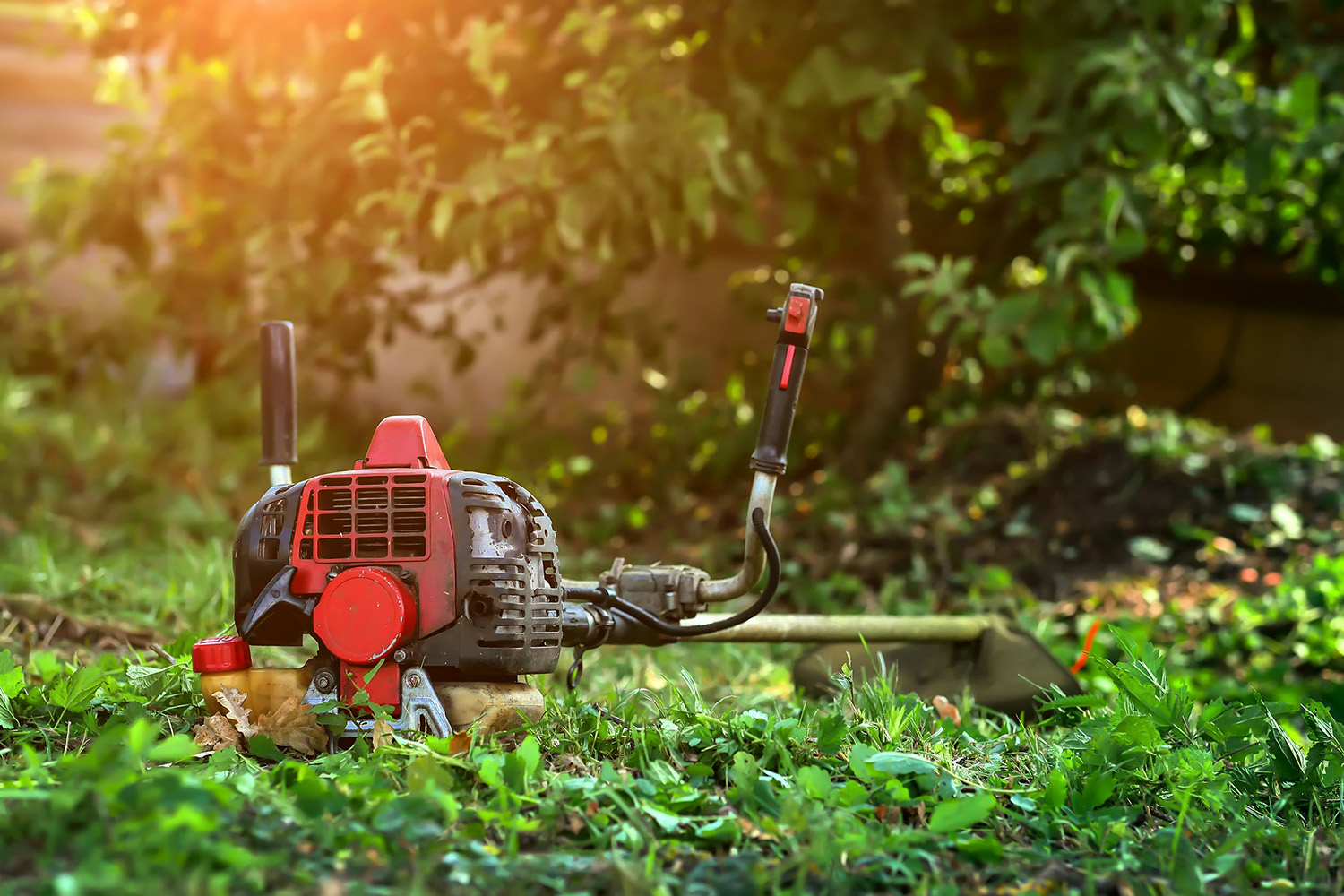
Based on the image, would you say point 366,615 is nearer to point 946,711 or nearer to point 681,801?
point 681,801

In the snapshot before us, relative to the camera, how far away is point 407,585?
160 cm

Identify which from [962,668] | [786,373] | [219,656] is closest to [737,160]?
[962,668]

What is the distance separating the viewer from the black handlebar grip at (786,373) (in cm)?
173

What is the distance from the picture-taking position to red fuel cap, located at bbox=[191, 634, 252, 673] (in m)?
1.65

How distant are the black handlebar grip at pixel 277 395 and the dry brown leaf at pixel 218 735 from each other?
0.48 meters

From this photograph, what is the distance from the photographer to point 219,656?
5.45ft

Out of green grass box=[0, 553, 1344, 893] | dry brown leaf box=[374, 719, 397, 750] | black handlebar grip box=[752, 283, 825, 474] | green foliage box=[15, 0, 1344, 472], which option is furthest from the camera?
Result: green foliage box=[15, 0, 1344, 472]

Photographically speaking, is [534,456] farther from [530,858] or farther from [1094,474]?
[530,858]

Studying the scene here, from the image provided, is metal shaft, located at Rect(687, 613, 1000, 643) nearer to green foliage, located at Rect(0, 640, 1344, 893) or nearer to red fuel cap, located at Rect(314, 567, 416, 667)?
green foliage, located at Rect(0, 640, 1344, 893)

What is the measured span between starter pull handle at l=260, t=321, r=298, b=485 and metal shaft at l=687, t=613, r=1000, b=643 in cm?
79

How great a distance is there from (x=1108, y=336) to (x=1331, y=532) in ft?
2.97

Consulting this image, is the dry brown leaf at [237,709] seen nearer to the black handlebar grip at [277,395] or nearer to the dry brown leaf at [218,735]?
the dry brown leaf at [218,735]

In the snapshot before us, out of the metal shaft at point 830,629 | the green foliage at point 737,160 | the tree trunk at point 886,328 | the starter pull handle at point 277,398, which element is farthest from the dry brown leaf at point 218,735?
the tree trunk at point 886,328

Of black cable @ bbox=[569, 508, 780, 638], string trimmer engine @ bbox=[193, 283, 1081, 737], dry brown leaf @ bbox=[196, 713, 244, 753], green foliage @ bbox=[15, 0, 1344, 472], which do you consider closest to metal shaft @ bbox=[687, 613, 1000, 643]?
black cable @ bbox=[569, 508, 780, 638]
